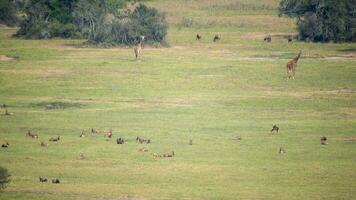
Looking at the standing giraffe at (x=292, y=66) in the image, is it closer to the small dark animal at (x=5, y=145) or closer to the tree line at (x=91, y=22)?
the tree line at (x=91, y=22)

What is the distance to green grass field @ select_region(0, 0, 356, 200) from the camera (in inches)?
925

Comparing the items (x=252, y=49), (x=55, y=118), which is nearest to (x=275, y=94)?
(x=55, y=118)

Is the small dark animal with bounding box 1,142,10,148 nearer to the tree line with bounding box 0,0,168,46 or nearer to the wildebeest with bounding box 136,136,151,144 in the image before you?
the wildebeest with bounding box 136,136,151,144

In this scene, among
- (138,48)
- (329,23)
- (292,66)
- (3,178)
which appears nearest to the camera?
(3,178)

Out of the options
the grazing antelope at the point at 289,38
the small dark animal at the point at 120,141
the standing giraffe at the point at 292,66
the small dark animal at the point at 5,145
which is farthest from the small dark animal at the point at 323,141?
the grazing antelope at the point at 289,38

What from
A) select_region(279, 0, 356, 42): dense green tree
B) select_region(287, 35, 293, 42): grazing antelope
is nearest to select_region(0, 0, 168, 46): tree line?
select_region(287, 35, 293, 42): grazing antelope

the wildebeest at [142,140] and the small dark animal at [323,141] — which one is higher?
the small dark animal at [323,141]

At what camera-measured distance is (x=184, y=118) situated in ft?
109

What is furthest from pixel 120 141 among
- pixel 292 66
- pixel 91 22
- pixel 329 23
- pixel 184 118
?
pixel 91 22

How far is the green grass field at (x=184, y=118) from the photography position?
23.5 meters

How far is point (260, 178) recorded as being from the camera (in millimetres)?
23984

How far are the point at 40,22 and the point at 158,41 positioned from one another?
26.2ft

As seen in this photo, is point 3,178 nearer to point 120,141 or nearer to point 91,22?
point 120,141

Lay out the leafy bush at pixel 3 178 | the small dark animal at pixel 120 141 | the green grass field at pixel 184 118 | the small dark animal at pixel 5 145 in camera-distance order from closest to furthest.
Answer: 1. the leafy bush at pixel 3 178
2. the green grass field at pixel 184 118
3. the small dark animal at pixel 5 145
4. the small dark animal at pixel 120 141
